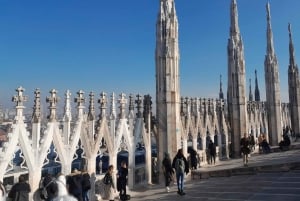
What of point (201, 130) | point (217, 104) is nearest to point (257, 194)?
point (201, 130)

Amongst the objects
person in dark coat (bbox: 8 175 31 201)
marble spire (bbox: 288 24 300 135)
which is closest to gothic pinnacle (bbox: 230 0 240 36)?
marble spire (bbox: 288 24 300 135)

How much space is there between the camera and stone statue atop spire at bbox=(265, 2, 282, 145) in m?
25.6

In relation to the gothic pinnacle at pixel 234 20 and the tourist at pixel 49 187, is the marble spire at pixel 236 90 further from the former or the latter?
the tourist at pixel 49 187

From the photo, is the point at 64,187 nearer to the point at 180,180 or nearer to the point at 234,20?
the point at 180,180

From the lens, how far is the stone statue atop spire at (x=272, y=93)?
25.6 meters

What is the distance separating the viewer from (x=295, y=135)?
31531mm

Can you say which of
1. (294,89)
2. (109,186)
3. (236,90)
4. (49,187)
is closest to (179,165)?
(109,186)

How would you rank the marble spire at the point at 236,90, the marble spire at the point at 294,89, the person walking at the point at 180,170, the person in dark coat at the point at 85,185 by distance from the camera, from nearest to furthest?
the person in dark coat at the point at 85,185 < the person walking at the point at 180,170 < the marble spire at the point at 236,90 < the marble spire at the point at 294,89

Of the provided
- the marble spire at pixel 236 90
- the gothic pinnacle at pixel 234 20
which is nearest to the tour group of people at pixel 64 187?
the marble spire at pixel 236 90

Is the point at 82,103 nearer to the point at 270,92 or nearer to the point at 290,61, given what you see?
the point at 270,92

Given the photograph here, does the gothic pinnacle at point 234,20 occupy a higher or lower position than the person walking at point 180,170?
higher

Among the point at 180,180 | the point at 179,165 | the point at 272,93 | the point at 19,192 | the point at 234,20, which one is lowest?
the point at 180,180

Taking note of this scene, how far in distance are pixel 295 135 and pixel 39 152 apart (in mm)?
28587

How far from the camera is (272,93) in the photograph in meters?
26.0
